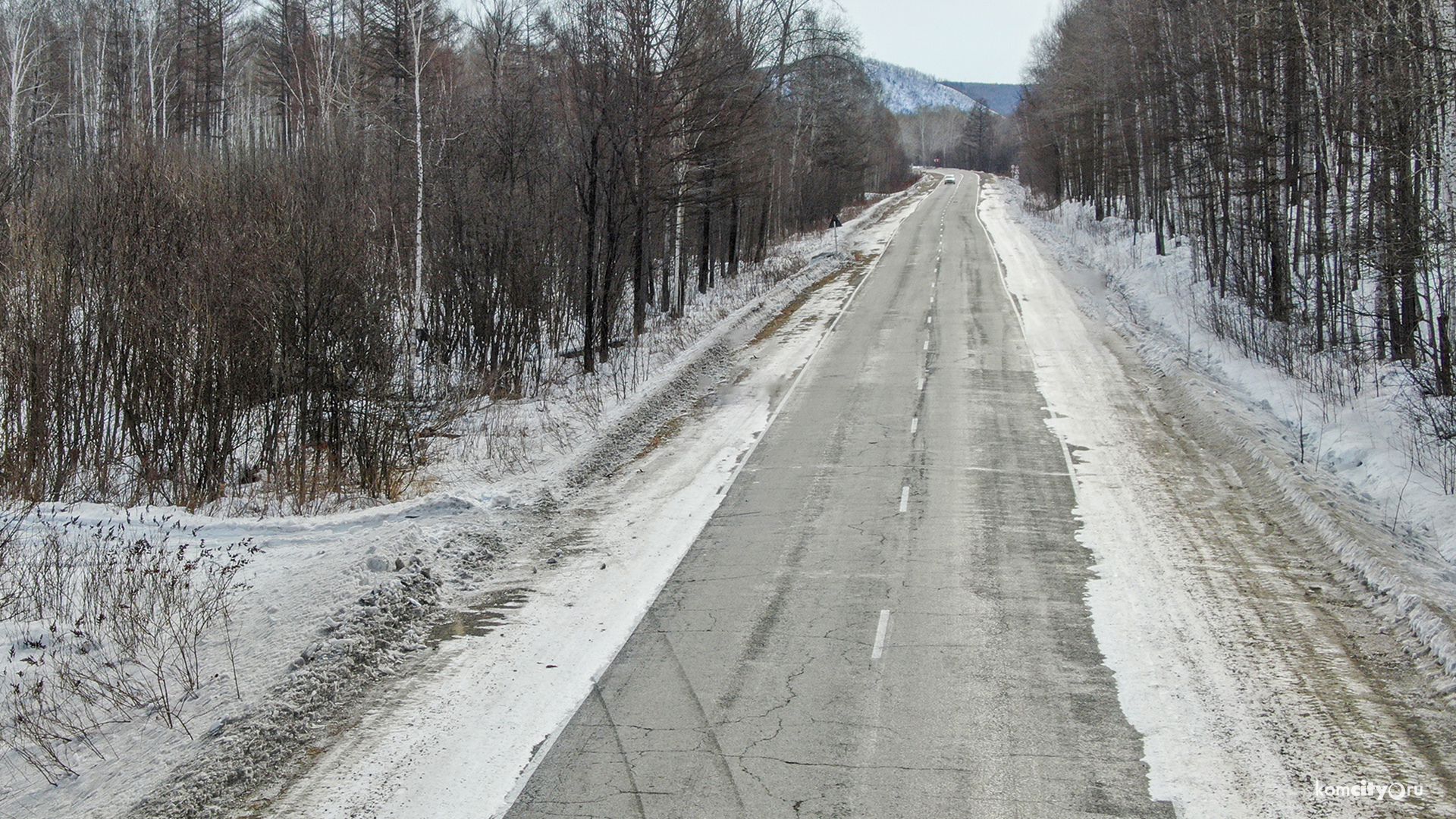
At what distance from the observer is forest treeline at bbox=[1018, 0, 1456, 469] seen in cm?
1516

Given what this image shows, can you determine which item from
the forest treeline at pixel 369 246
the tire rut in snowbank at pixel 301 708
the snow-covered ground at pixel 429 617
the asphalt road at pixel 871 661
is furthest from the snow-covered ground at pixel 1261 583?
the forest treeline at pixel 369 246

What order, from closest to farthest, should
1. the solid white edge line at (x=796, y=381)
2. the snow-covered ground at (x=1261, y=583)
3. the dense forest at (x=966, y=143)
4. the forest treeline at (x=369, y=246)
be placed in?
1. the snow-covered ground at (x=1261, y=583)
2. the solid white edge line at (x=796, y=381)
3. the forest treeline at (x=369, y=246)
4. the dense forest at (x=966, y=143)

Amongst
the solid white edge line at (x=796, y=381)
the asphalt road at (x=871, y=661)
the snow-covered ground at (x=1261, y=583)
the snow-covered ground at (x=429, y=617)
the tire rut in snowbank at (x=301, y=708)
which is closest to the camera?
the tire rut in snowbank at (x=301, y=708)

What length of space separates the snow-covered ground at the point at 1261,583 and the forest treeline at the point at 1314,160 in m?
1.53

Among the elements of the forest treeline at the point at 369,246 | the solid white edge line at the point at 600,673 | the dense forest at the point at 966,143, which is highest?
the dense forest at the point at 966,143

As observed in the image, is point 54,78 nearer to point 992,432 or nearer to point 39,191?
point 39,191

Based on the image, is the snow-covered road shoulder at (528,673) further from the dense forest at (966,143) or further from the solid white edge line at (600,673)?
the dense forest at (966,143)

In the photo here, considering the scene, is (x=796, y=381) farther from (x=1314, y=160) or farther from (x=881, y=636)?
(x=1314, y=160)

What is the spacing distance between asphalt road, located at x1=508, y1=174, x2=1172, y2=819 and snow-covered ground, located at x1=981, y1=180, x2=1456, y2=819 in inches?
17.7

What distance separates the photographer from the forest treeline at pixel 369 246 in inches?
589

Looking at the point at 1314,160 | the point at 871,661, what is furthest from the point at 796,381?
the point at 1314,160

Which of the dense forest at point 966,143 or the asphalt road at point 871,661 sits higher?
the dense forest at point 966,143

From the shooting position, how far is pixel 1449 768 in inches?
254

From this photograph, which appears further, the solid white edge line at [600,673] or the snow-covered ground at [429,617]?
the snow-covered ground at [429,617]
